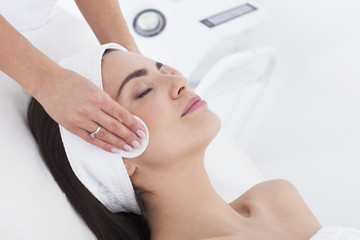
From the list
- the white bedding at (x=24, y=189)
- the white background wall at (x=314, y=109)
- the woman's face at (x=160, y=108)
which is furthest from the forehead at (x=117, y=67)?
the white background wall at (x=314, y=109)

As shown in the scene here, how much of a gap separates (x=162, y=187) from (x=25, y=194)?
342 mm

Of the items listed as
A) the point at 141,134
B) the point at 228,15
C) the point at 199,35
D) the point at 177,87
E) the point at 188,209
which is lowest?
the point at 188,209

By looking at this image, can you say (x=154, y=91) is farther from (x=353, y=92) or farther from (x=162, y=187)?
(x=353, y=92)

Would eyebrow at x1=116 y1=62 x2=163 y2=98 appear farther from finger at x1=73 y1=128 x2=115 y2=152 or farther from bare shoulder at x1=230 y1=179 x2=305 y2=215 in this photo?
bare shoulder at x1=230 y1=179 x2=305 y2=215

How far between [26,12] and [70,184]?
56 centimetres

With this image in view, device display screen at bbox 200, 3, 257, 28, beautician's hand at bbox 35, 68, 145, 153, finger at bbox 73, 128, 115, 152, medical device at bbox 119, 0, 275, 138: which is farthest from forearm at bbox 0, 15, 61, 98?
device display screen at bbox 200, 3, 257, 28

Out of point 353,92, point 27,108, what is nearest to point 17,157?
point 27,108

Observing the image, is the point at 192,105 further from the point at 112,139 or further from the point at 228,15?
the point at 228,15

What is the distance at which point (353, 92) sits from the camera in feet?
7.91

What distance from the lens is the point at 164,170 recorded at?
1.21 meters

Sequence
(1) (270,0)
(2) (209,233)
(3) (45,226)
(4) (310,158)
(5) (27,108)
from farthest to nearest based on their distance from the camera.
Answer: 1. (1) (270,0)
2. (4) (310,158)
3. (5) (27,108)
4. (2) (209,233)
5. (3) (45,226)

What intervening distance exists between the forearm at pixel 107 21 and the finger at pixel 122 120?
44 cm

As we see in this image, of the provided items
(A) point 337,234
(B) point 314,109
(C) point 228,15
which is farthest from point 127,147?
(B) point 314,109

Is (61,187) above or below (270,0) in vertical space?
below
